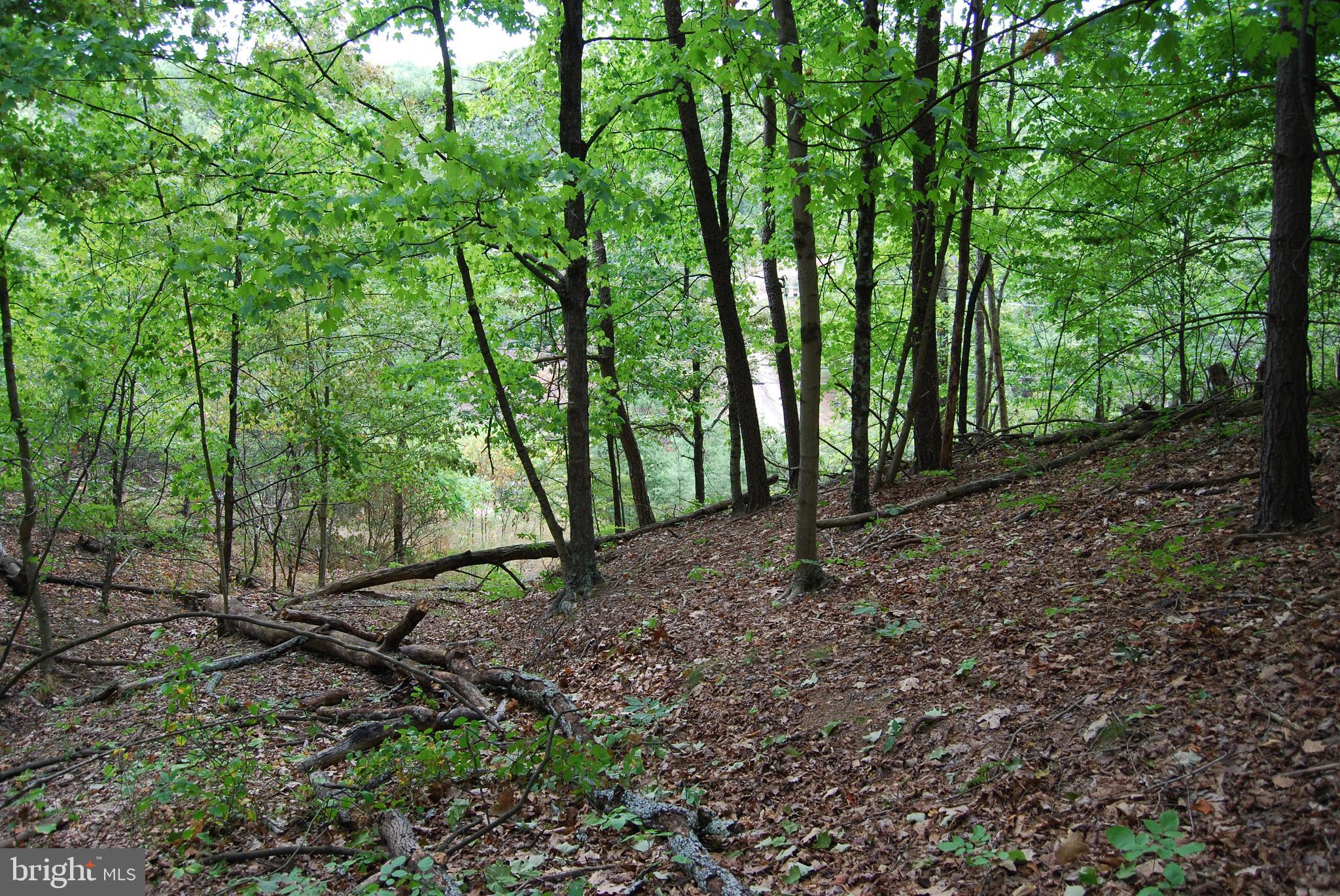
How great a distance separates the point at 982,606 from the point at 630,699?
262 cm

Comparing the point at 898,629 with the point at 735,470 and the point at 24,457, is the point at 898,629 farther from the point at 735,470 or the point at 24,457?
the point at 24,457

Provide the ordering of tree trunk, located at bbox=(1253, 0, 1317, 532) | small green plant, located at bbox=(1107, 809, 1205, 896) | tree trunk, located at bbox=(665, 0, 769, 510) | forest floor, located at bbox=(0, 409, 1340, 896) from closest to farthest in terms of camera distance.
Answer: small green plant, located at bbox=(1107, 809, 1205, 896)
forest floor, located at bbox=(0, 409, 1340, 896)
tree trunk, located at bbox=(1253, 0, 1317, 532)
tree trunk, located at bbox=(665, 0, 769, 510)

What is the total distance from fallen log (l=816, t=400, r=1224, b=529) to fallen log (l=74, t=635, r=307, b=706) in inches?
228

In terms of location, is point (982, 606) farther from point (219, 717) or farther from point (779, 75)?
point (219, 717)

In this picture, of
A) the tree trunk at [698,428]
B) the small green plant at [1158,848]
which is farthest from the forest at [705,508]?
the tree trunk at [698,428]

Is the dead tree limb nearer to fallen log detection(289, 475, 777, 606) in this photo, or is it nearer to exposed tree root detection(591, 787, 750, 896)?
fallen log detection(289, 475, 777, 606)

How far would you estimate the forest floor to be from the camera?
3.06 meters

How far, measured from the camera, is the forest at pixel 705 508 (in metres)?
3.53

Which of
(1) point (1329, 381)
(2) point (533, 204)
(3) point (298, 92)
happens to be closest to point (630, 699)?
(2) point (533, 204)

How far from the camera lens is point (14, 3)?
529cm

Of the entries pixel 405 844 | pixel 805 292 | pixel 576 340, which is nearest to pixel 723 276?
pixel 576 340

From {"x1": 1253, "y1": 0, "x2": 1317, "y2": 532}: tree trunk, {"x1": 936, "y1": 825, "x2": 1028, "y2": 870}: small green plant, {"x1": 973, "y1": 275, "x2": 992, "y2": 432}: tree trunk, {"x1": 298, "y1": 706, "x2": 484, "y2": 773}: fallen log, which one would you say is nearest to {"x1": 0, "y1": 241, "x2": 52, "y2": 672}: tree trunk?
{"x1": 298, "y1": 706, "x2": 484, "y2": 773}: fallen log

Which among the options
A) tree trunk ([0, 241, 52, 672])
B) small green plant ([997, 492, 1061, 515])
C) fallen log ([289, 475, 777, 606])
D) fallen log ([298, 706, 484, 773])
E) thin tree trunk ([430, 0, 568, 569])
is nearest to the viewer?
fallen log ([298, 706, 484, 773])

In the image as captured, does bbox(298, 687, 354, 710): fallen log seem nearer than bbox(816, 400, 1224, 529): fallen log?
Yes
